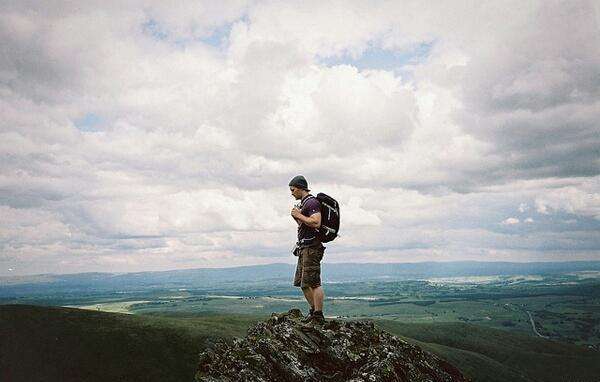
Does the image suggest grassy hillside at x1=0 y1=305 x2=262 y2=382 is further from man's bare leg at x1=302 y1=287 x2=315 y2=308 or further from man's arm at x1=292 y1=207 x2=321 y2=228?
man's arm at x1=292 y1=207 x2=321 y2=228

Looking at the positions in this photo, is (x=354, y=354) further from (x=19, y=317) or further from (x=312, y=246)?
(x=19, y=317)

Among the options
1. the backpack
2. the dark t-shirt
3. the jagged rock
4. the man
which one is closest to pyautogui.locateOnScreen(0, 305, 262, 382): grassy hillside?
the man

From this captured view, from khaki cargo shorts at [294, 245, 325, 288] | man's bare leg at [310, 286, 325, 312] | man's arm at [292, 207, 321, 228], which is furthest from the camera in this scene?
man's bare leg at [310, 286, 325, 312]

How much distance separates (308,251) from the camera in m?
17.2

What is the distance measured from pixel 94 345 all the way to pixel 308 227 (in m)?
97.0

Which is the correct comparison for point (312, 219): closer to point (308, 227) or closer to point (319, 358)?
point (308, 227)

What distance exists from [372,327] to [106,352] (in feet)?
307

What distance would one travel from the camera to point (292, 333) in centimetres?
1598

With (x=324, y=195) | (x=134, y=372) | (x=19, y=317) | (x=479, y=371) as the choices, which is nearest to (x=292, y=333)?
(x=324, y=195)

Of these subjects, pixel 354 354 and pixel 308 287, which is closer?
pixel 354 354

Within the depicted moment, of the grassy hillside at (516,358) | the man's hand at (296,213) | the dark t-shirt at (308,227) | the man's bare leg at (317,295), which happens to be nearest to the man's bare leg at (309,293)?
the man's bare leg at (317,295)

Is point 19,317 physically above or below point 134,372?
above

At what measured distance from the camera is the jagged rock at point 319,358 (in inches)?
565

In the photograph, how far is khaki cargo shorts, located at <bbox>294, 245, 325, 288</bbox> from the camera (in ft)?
55.2
